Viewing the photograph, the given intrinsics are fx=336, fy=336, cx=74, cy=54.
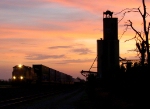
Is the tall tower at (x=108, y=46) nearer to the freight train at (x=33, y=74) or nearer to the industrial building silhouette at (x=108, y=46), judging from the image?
the industrial building silhouette at (x=108, y=46)

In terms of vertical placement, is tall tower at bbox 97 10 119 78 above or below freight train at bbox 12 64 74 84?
above

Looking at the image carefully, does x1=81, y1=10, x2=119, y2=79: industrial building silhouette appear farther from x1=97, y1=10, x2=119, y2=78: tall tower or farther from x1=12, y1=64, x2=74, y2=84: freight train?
x1=12, y1=64, x2=74, y2=84: freight train

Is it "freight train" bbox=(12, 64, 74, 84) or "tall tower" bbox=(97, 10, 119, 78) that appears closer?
"tall tower" bbox=(97, 10, 119, 78)

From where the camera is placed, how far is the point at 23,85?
2680 inches

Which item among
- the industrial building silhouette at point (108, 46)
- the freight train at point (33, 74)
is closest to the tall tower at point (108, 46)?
the industrial building silhouette at point (108, 46)

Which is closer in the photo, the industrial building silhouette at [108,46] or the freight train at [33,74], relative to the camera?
the industrial building silhouette at [108,46]

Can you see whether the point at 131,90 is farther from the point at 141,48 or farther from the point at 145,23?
the point at 145,23

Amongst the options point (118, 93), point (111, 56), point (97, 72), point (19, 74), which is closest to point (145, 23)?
point (118, 93)

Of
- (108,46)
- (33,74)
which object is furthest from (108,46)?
(33,74)

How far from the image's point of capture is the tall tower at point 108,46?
A: 2298 inches

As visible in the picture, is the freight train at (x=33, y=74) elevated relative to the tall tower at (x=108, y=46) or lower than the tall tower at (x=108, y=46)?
lower

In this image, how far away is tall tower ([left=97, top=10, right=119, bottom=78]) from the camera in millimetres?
58375

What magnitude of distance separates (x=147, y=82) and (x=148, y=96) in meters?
1.03

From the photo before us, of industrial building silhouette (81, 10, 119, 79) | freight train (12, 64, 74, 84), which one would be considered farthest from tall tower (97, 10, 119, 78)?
freight train (12, 64, 74, 84)
